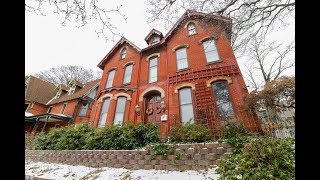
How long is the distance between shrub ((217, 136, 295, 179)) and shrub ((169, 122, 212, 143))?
2.39 metres

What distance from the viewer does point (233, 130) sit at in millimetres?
7812

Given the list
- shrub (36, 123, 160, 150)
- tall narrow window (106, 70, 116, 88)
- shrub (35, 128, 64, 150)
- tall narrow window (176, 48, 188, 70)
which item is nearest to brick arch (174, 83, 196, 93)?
tall narrow window (176, 48, 188, 70)

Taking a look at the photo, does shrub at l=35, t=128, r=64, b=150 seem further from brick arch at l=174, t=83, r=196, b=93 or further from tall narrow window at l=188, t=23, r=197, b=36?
tall narrow window at l=188, t=23, r=197, b=36

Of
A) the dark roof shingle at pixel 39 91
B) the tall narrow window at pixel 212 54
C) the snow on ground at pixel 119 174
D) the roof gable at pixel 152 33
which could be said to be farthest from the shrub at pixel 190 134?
the dark roof shingle at pixel 39 91

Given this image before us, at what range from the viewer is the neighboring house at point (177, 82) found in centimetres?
1046

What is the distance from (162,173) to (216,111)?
556 centimetres

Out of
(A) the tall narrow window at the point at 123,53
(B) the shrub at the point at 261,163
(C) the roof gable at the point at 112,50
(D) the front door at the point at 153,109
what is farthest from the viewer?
(A) the tall narrow window at the point at 123,53

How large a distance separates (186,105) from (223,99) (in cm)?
234

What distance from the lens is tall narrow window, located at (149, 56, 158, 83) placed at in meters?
14.0

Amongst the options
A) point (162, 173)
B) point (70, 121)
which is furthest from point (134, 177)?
point (70, 121)

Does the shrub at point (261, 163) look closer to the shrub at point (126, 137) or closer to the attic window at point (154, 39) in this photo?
the shrub at point (126, 137)

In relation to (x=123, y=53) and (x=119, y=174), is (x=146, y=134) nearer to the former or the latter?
(x=119, y=174)

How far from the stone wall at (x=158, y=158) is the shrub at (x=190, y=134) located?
150 centimetres
